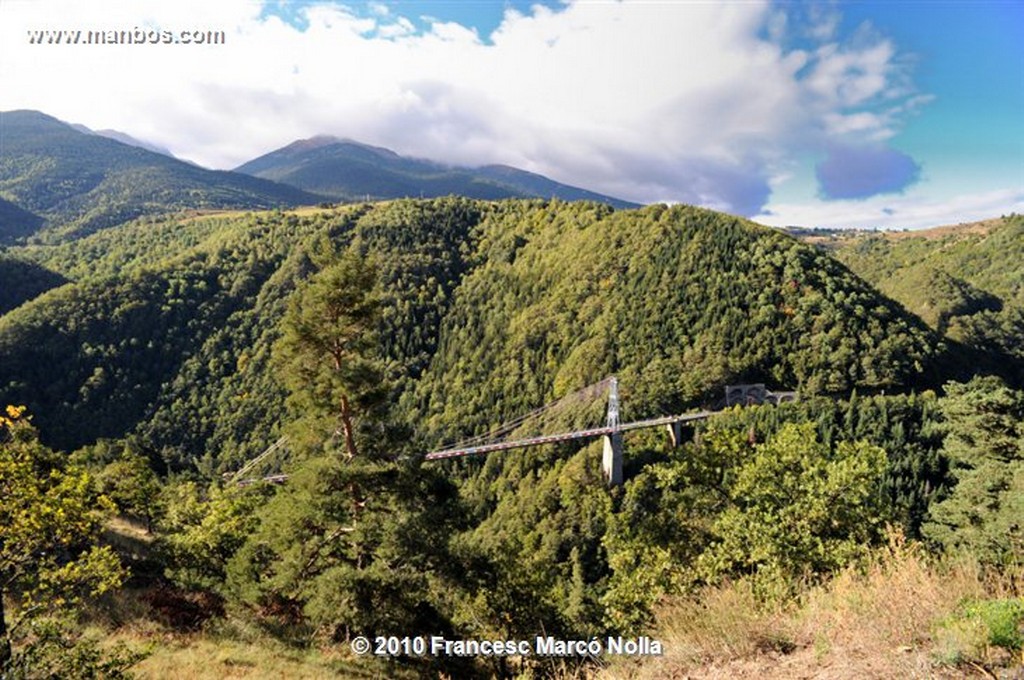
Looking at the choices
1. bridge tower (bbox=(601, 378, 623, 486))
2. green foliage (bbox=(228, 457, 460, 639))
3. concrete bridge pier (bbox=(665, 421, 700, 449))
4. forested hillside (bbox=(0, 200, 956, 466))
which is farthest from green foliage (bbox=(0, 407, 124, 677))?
forested hillside (bbox=(0, 200, 956, 466))

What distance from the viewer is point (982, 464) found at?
2516cm

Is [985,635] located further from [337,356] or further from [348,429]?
[337,356]

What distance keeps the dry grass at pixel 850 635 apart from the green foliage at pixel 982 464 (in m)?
20.5

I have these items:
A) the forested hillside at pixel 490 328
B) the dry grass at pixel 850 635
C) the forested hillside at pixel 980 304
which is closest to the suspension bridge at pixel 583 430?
the forested hillside at pixel 490 328

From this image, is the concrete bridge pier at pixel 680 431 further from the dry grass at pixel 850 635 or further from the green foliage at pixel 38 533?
the green foliage at pixel 38 533

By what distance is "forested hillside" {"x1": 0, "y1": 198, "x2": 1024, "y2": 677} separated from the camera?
497 inches

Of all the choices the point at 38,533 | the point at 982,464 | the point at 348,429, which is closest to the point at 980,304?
the point at 982,464

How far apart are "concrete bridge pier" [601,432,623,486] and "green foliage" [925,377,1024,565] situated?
2244 inches

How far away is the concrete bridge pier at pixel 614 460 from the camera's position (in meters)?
83.1

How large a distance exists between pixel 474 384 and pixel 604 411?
1698 inches

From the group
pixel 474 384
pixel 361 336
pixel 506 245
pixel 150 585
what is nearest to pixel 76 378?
pixel 474 384

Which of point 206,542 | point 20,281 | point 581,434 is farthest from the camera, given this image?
point 20,281

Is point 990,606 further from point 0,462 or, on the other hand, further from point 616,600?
point 0,462

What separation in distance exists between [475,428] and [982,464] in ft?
329
